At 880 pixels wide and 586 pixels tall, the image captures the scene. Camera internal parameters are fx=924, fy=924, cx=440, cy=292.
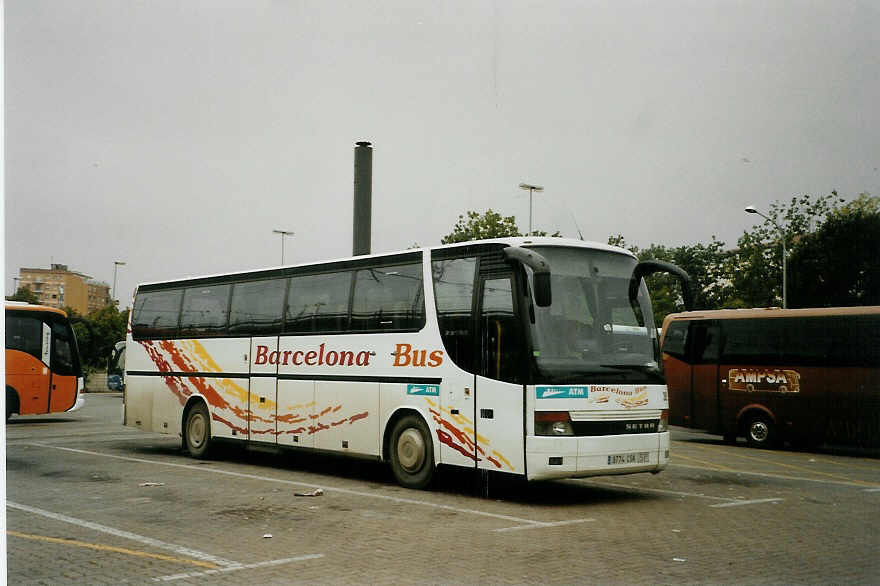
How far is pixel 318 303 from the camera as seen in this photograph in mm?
14961

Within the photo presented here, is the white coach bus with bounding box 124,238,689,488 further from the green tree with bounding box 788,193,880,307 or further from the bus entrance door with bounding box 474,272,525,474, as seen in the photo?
the green tree with bounding box 788,193,880,307

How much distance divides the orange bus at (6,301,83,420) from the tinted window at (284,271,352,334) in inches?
538

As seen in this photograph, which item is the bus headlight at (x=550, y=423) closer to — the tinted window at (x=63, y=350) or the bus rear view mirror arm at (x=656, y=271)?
the bus rear view mirror arm at (x=656, y=271)

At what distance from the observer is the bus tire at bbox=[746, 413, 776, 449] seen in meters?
21.0

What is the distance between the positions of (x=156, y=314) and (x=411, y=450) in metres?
8.28

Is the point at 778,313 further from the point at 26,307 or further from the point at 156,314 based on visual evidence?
the point at 26,307

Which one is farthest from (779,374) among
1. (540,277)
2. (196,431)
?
(196,431)

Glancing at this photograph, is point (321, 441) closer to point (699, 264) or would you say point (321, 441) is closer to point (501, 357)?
point (501, 357)

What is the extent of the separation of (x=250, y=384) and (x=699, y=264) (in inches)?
2545

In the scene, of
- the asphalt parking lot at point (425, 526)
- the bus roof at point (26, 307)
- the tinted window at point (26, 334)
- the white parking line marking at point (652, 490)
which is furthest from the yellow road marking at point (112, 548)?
the bus roof at point (26, 307)

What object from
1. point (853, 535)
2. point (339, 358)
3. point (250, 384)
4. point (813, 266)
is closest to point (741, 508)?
point (853, 535)

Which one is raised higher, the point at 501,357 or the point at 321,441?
the point at 501,357

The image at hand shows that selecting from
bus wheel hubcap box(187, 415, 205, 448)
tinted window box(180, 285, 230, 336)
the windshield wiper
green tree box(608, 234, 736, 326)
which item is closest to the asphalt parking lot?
bus wheel hubcap box(187, 415, 205, 448)

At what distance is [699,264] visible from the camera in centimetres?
7581
